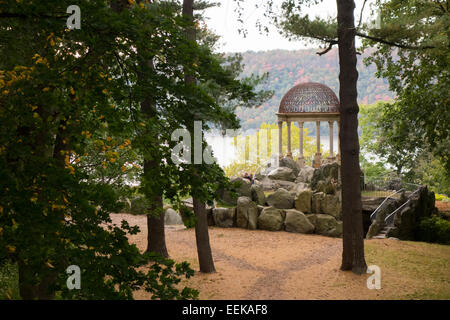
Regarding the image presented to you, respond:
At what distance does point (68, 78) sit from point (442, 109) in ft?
29.7

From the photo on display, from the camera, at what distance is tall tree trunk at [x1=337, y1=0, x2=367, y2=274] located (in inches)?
371

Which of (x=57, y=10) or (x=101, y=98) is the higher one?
(x=57, y=10)

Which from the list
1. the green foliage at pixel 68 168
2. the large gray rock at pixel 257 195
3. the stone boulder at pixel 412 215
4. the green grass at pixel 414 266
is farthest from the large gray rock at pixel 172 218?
the green foliage at pixel 68 168

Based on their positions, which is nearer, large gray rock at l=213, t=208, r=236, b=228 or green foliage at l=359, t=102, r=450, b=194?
green foliage at l=359, t=102, r=450, b=194

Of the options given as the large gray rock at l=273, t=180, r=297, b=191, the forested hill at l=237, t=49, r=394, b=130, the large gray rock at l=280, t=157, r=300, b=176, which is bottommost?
the large gray rock at l=273, t=180, r=297, b=191

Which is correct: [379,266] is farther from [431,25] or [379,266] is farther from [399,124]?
[431,25]

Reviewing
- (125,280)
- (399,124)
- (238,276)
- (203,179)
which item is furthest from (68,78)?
(399,124)

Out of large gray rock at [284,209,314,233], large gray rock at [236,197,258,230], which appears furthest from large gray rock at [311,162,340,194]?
large gray rock at [236,197,258,230]

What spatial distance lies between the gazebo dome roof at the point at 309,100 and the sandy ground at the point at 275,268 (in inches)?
440

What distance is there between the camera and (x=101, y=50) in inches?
139

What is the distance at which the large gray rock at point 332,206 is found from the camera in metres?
15.4

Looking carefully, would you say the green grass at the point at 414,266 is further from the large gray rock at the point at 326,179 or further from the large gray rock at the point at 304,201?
the large gray rock at the point at 326,179

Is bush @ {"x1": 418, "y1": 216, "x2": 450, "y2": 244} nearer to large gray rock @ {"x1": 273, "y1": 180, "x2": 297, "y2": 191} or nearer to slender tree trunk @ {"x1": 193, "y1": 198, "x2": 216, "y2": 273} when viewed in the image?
large gray rock @ {"x1": 273, "y1": 180, "x2": 297, "y2": 191}

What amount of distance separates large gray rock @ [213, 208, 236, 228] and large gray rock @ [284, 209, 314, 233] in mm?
2004
